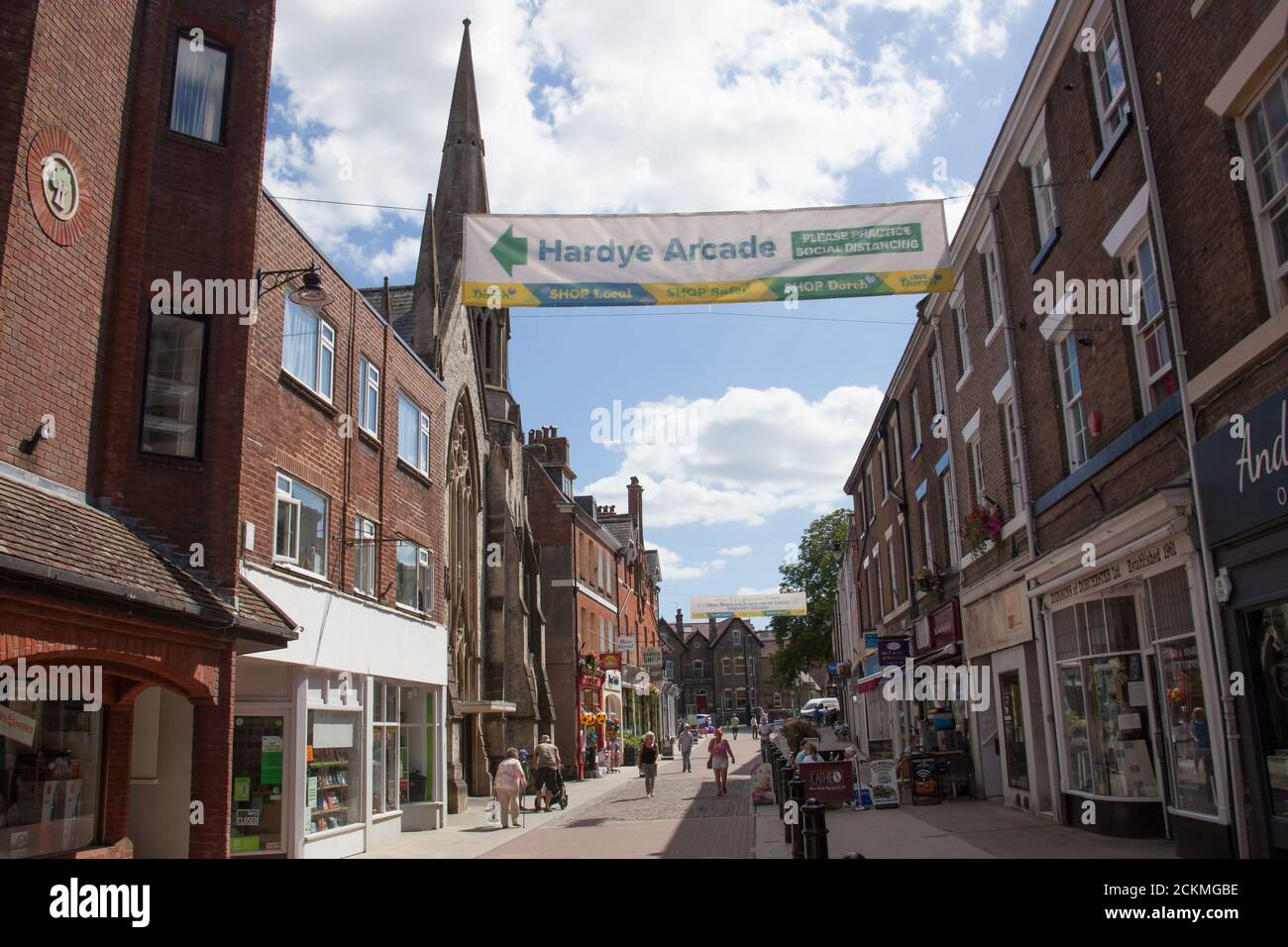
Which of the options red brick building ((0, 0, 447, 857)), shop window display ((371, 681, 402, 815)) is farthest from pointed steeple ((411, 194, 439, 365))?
shop window display ((371, 681, 402, 815))

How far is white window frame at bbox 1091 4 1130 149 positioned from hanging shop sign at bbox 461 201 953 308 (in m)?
2.37

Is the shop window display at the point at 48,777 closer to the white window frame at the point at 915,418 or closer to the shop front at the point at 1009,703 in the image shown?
the shop front at the point at 1009,703

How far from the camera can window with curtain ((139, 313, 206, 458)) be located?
39.6 ft

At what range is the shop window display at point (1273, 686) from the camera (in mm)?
8812

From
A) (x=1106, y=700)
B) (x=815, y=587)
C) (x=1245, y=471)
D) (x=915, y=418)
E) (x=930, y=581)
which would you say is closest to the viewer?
(x=1245, y=471)

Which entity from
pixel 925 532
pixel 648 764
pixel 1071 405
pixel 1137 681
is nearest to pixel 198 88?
pixel 1071 405

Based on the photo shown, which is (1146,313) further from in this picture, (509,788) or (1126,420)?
(509,788)

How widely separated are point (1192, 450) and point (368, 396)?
13.4 meters

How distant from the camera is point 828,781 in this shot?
18828 millimetres

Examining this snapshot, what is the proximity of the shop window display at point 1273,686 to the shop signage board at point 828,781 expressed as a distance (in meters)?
10.1

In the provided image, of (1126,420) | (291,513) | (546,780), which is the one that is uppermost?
(1126,420)

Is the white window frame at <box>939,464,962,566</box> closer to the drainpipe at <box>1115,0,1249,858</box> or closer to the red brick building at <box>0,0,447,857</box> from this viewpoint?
the drainpipe at <box>1115,0,1249,858</box>

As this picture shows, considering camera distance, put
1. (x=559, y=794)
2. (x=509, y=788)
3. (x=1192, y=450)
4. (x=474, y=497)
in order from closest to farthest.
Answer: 1. (x=1192, y=450)
2. (x=509, y=788)
3. (x=559, y=794)
4. (x=474, y=497)
